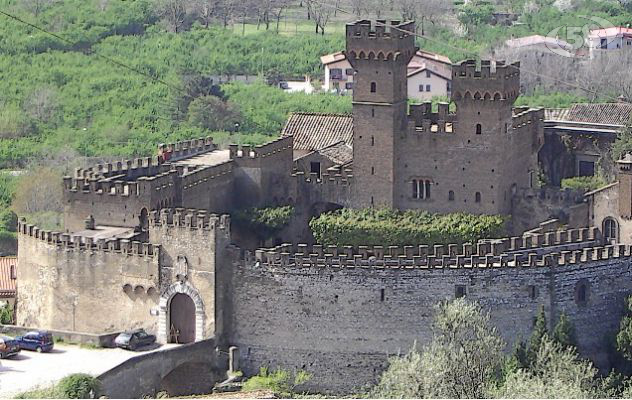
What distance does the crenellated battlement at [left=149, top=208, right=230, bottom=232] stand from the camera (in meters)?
70.6

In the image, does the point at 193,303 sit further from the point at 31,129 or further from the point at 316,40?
the point at 316,40

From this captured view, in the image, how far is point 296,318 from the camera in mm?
70312

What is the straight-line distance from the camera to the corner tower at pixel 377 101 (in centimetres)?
7869

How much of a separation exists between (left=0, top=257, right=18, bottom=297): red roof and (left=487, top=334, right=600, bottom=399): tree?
18.5 meters

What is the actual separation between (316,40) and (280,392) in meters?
53.5

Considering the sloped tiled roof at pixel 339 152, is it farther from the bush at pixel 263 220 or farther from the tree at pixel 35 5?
the tree at pixel 35 5

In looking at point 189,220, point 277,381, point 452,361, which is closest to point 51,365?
point 189,220

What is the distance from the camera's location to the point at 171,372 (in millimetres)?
70688

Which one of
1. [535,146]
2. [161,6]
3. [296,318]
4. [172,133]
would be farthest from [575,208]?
[161,6]

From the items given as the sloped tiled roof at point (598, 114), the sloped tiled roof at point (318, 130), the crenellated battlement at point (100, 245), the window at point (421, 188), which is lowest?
the crenellated battlement at point (100, 245)

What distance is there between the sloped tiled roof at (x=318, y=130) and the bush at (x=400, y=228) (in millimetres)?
6804

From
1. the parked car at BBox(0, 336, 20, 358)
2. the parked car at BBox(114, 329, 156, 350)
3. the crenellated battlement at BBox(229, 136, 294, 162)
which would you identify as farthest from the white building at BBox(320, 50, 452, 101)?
the parked car at BBox(0, 336, 20, 358)

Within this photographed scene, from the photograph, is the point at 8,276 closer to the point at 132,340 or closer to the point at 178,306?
the point at 178,306

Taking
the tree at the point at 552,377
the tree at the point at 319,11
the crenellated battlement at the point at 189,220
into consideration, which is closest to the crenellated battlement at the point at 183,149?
the crenellated battlement at the point at 189,220
